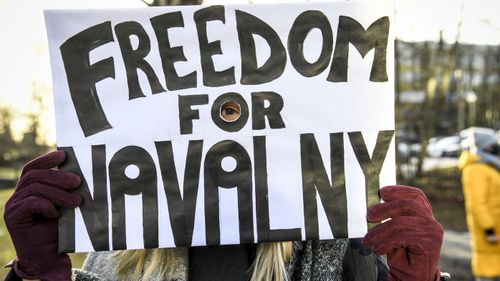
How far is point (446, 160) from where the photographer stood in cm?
1616

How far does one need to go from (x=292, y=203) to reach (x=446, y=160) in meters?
15.3

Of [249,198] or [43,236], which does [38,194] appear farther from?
[249,198]

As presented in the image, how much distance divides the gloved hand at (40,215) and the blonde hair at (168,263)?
232 millimetres

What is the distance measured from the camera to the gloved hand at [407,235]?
172 cm

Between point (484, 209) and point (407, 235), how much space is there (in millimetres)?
3537

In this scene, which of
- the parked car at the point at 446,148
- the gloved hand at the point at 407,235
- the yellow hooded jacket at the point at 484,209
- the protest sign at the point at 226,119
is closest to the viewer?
the gloved hand at the point at 407,235

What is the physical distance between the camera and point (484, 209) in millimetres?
4859

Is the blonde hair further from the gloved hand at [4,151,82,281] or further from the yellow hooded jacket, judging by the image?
the yellow hooded jacket

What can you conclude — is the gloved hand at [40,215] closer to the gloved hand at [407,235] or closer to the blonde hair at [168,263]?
the blonde hair at [168,263]

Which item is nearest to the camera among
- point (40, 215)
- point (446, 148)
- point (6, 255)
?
point (40, 215)

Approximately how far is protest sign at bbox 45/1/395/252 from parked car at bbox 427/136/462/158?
14849 mm

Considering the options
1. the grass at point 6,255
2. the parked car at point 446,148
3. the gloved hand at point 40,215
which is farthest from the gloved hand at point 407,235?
the parked car at point 446,148

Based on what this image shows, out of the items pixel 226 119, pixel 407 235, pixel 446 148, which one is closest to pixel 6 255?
pixel 226 119

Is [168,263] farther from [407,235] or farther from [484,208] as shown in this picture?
[484,208]
